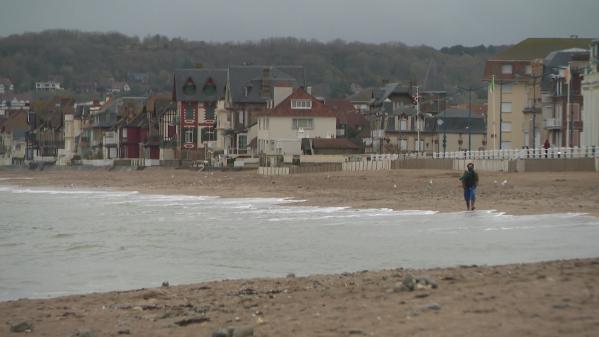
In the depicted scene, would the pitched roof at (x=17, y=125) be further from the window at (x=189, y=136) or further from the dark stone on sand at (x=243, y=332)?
the dark stone on sand at (x=243, y=332)

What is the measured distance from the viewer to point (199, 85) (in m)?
109

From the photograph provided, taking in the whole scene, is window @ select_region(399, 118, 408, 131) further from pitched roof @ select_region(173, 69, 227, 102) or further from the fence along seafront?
the fence along seafront

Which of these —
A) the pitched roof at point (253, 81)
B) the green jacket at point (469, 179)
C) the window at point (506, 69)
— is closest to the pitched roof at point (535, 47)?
the window at point (506, 69)

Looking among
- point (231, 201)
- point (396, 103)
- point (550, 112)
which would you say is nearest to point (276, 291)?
point (231, 201)

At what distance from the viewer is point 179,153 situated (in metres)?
108

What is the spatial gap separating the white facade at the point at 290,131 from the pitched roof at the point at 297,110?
0.77ft

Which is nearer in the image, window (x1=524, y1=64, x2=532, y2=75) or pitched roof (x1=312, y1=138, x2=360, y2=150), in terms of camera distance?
pitched roof (x1=312, y1=138, x2=360, y2=150)

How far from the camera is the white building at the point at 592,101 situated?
64.6 meters

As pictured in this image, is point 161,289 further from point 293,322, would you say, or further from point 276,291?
point 293,322

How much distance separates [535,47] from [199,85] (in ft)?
100

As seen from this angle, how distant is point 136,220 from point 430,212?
28.6 ft

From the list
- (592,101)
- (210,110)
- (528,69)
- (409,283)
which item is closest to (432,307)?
(409,283)

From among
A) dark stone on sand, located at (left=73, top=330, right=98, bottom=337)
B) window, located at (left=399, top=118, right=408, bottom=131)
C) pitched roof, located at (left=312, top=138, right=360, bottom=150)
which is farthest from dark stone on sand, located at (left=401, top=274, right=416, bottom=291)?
window, located at (left=399, top=118, right=408, bottom=131)

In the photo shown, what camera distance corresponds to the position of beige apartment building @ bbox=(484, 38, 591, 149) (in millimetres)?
87750
